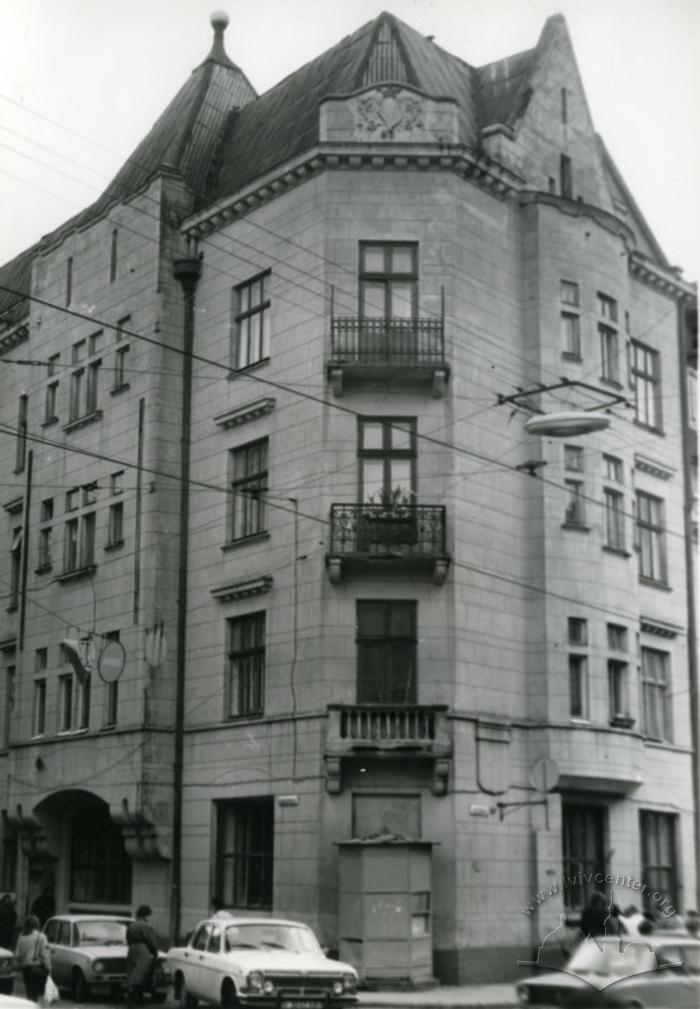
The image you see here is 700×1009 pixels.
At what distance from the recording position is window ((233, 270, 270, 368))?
34.5 meters

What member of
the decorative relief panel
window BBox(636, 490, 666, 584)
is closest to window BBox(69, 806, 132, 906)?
window BBox(636, 490, 666, 584)

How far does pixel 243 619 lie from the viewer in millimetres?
33500

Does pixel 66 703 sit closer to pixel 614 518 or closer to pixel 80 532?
pixel 80 532

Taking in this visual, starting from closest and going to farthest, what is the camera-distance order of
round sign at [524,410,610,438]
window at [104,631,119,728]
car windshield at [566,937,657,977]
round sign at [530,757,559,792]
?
car windshield at [566,937,657,977] < round sign at [524,410,610,438] < round sign at [530,757,559,792] < window at [104,631,119,728]

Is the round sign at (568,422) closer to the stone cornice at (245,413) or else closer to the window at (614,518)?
the window at (614,518)

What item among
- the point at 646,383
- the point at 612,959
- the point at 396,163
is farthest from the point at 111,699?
the point at 612,959

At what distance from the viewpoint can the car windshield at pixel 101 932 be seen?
88.1ft

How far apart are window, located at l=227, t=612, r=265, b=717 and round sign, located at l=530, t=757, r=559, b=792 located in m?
7.07

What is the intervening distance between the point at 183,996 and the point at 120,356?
1909 cm

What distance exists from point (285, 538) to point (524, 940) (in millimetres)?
10166

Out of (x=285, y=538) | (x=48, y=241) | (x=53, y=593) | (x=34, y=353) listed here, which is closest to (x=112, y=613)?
(x=53, y=593)

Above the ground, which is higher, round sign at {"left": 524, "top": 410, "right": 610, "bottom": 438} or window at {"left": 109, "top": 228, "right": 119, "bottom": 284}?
window at {"left": 109, "top": 228, "right": 119, "bottom": 284}

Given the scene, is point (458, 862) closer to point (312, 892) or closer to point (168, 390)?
point (312, 892)

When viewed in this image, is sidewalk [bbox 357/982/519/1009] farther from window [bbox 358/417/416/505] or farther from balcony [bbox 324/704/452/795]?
window [bbox 358/417/416/505]
